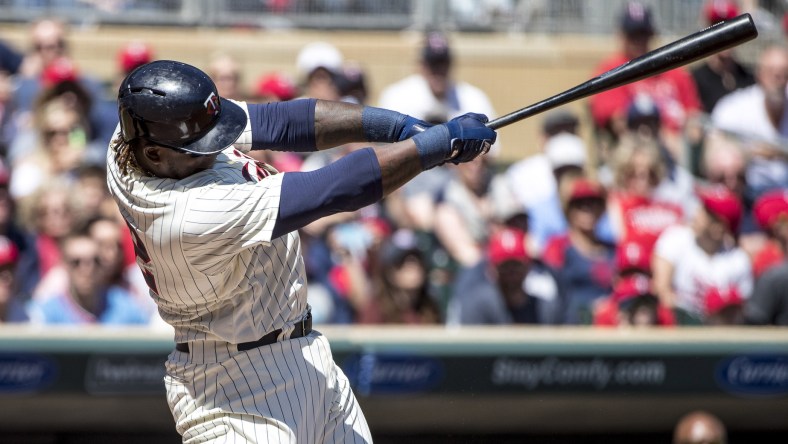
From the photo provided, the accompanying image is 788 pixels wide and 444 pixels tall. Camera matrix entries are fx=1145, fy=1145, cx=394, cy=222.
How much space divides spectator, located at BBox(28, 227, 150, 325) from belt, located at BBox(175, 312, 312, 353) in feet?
5.95

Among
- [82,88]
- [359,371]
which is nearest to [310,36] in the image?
[82,88]

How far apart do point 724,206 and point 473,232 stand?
1.22 m

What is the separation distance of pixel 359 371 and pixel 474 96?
7.25ft

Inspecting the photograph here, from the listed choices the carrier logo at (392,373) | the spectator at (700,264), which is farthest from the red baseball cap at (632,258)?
the carrier logo at (392,373)

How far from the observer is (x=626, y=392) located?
4.68 meters

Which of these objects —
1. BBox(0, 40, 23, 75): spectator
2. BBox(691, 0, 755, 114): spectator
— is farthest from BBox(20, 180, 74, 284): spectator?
BBox(691, 0, 755, 114): spectator

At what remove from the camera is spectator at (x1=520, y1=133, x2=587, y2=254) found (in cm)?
548

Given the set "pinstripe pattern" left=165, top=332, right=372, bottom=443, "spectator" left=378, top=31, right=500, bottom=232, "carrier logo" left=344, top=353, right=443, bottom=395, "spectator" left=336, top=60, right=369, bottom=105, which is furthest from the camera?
"spectator" left=378, top=31, right=500, bottom=232

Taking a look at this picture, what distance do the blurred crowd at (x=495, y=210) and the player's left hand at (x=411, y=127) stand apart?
A: 6.34 feet

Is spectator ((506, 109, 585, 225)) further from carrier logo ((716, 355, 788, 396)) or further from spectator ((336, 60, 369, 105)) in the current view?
carrier logo ((716, 355, 788, 396))

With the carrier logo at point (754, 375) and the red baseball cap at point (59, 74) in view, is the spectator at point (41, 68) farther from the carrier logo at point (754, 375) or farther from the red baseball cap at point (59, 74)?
the carrier logo at point (754, 375)

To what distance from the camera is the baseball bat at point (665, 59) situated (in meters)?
2.87

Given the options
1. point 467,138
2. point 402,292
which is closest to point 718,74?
point 402,292

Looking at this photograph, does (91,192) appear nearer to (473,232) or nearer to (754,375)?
(473,232)
